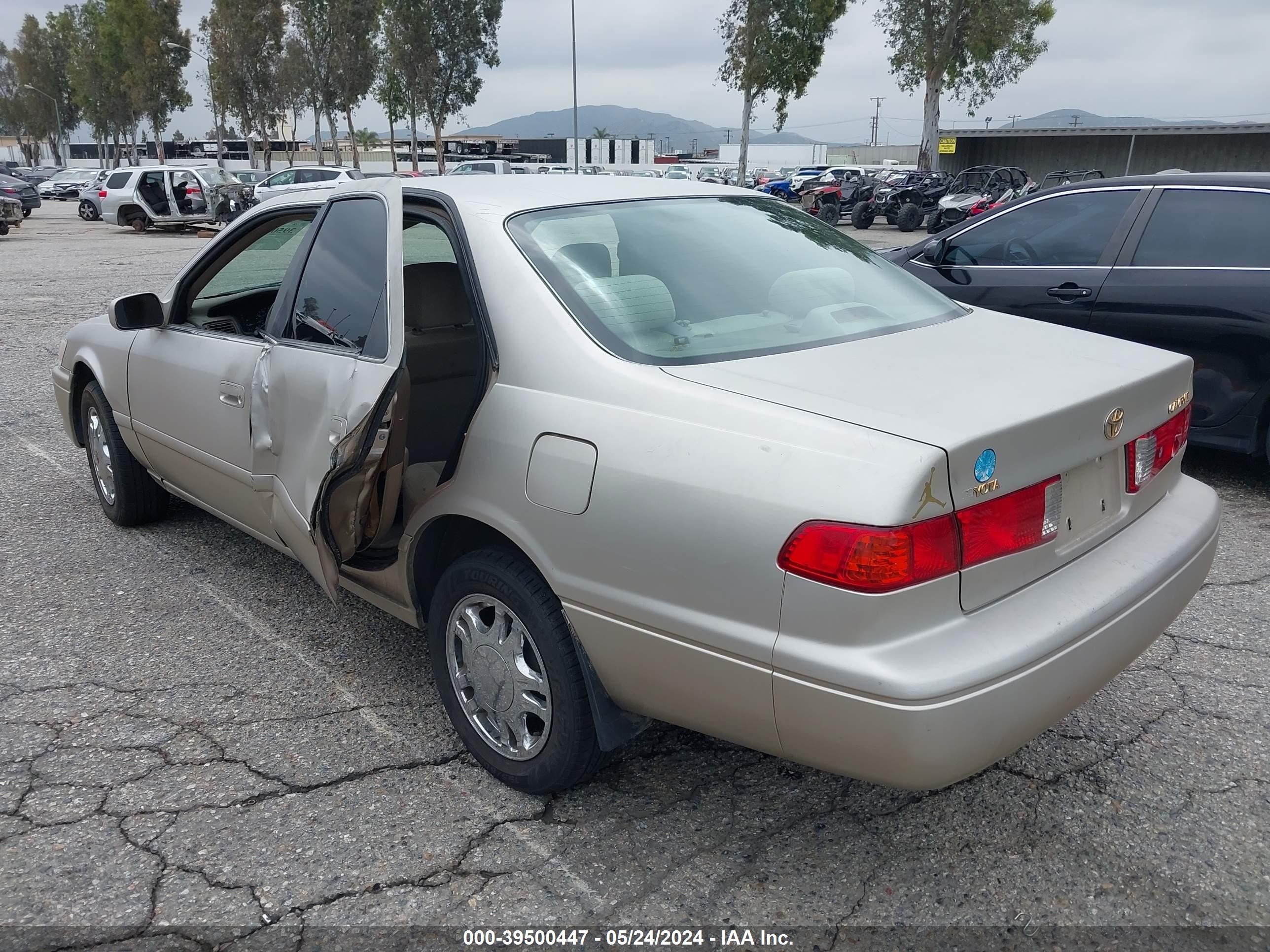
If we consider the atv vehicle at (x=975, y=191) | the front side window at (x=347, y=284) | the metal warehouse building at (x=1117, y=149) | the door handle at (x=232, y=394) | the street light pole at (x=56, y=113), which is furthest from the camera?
the street light pole at (x=56, y=113)

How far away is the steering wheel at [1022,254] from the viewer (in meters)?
5.81

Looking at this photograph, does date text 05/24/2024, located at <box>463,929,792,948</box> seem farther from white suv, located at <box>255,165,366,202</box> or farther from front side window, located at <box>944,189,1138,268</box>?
white suv, located at <box>255,165,366,202</box>

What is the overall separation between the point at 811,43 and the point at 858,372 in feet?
131

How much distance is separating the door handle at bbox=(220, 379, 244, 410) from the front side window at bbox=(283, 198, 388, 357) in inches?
11.4

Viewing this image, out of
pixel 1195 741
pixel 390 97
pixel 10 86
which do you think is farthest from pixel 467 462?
pixel 10 86

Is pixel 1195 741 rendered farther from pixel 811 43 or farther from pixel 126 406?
pixel 811 43

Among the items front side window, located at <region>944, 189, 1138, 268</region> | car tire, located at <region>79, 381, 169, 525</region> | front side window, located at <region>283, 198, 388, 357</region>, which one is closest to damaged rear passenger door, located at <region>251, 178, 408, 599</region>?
front side window, located at <region>283, 198, 388, 357</region>

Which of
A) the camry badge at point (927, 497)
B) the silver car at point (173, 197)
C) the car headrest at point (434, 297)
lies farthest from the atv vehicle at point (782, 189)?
the camry badge at point (927, 497)

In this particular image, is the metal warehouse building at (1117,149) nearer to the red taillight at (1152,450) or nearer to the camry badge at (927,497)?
the red taillight at (1152,450)

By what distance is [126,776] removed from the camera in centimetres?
280

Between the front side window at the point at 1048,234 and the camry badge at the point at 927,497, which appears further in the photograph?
the front side window at the point at 1048,234

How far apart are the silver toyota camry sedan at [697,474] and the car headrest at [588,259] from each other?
0.03 ft

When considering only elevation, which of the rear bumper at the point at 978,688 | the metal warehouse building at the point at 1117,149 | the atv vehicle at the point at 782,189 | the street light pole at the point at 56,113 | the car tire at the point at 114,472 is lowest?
the car tire at the point at 114,472

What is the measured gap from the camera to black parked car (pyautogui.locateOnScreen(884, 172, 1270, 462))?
4.95m
